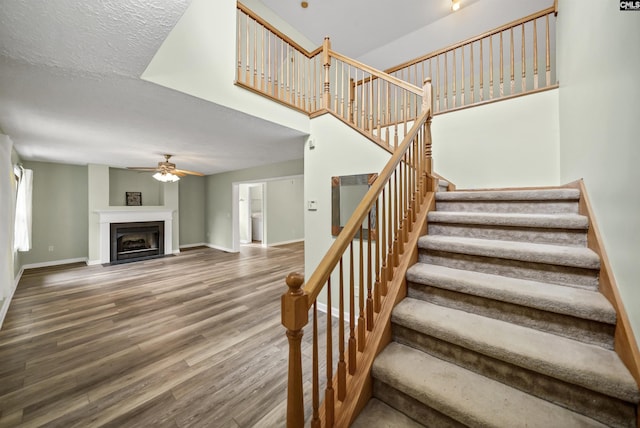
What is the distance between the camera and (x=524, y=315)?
1.23 meters

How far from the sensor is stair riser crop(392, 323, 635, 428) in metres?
0.90

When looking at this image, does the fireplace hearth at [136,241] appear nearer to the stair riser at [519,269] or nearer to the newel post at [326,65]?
the newel post at [326,65]

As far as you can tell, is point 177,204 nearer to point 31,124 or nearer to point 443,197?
point 31,124

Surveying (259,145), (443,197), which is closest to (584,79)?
(443,197)

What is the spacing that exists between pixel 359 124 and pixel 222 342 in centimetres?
286

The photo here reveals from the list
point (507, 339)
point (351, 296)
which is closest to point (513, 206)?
point (507, 339)

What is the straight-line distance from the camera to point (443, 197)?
217cm

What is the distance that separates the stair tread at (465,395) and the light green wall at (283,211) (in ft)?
21.6

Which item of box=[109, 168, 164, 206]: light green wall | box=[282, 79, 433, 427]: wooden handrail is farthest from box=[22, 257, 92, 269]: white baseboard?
box=[282, 79, 433, 427]: wooden handrail

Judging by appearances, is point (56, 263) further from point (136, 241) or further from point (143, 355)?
point (143, 355)

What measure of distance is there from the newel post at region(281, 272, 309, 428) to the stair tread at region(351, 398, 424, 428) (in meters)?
0.34

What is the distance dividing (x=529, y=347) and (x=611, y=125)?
1.19 metres

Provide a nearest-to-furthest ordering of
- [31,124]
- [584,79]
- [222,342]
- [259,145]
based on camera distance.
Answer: [584,79]
[222,342]
[31,124]
[259,145]

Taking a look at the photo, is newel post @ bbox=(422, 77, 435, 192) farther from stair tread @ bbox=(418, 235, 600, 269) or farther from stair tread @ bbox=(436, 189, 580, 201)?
stair tread @ bbox=(418, 235, 600, 269)
